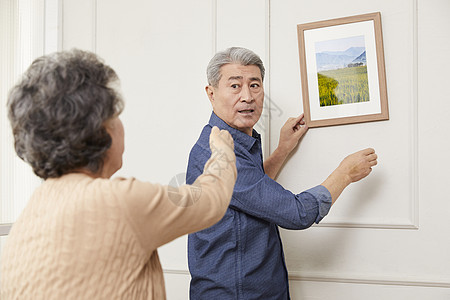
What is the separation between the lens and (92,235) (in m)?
1.03

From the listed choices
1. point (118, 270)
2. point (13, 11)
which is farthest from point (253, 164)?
point (13, 11)

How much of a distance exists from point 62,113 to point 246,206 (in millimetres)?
879

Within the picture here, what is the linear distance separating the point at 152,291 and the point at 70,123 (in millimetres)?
472

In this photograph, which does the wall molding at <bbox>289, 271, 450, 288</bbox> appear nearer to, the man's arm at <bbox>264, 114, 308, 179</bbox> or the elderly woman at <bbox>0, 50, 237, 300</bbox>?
the man's arm at <bbox>264, 114, 308, 179</bbox>

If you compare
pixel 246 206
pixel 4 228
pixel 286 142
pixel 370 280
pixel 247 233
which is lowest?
pixel 370 280

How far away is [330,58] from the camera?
7.14ft

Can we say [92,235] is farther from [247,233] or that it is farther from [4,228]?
[4,228]

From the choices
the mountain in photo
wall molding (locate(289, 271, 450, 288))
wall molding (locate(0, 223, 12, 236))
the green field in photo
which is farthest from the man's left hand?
wall molding (locate(0, 223, 12, 236))

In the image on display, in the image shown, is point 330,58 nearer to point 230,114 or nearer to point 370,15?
point 370,15

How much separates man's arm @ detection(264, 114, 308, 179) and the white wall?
61 mm

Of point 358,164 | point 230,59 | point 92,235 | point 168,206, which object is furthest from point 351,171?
point 92,235

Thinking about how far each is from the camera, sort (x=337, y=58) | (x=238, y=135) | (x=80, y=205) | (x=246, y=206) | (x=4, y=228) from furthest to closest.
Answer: (x=4, y=228)
(x=337, y=58)
(x=238, y=135)
(x=246, y=206)
(x=80, y=205)

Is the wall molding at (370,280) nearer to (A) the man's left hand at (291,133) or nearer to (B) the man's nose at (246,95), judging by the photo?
(A) the man's left hand at (291,133)

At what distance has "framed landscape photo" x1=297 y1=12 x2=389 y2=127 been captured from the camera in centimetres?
209
